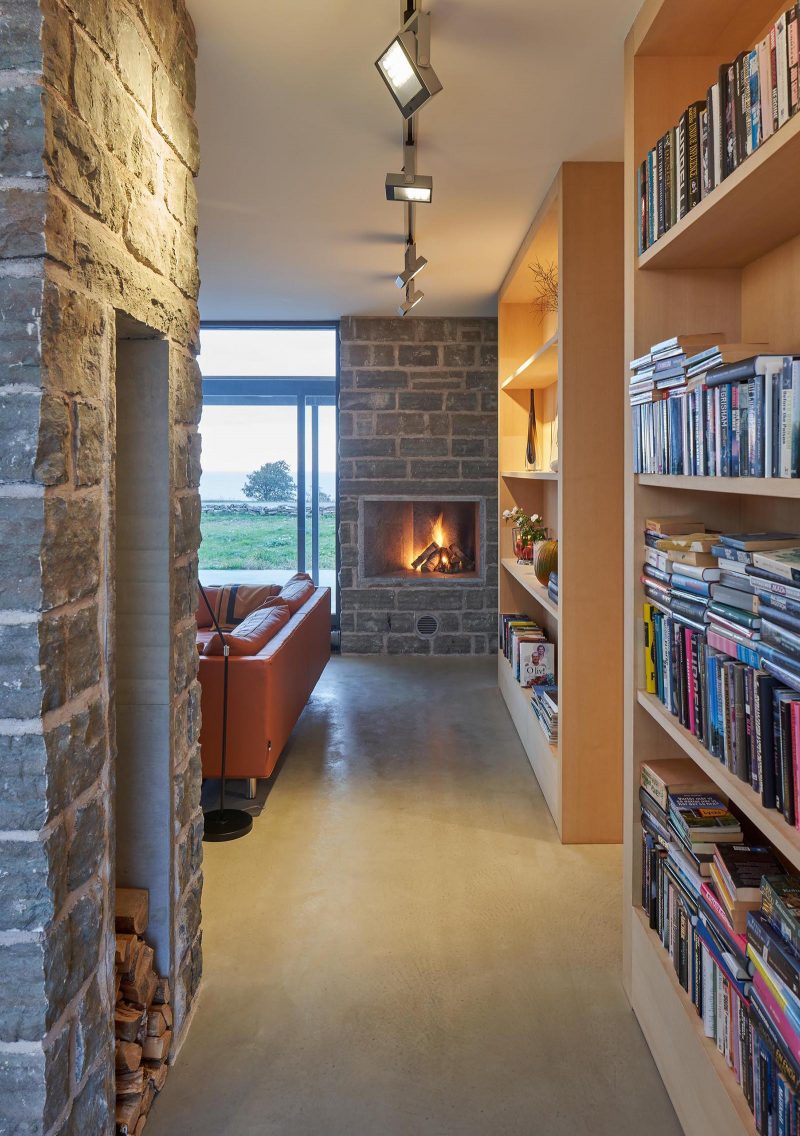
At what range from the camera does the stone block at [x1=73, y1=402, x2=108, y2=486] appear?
1437 millimetres

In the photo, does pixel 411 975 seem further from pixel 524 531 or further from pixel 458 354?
pixel 458 354

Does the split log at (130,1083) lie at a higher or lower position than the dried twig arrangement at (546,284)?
lower

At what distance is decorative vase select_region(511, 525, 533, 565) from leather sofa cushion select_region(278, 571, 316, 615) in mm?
1385

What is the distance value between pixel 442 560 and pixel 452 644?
769 mm

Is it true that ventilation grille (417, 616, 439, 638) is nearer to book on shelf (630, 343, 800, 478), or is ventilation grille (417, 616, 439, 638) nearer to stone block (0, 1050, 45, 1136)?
book on shelf (630, 343, 800, 478)

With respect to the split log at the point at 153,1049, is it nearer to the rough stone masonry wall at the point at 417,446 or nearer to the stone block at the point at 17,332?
the stone block at the point at 17,332

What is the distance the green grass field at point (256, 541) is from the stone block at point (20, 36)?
606 centimetres

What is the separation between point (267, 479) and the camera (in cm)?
738

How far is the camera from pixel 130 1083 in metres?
1.79

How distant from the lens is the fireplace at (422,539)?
720 centimetres

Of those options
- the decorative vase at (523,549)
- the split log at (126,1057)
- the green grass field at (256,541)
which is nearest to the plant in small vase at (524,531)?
the decorative vase at (523,549)

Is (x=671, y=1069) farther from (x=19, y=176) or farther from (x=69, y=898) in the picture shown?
(x=19, y=176)

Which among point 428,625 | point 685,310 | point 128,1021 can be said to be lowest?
point 128,1021

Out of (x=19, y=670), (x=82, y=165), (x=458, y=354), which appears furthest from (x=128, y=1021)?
(x=458, y=354)
